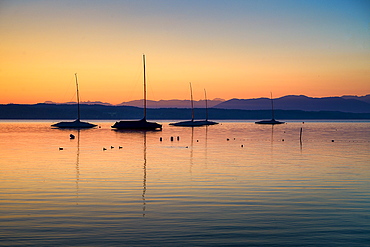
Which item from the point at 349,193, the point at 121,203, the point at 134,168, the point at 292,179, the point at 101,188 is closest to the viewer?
the point at 121,203

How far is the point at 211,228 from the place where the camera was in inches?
618

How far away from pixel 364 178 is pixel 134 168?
16.9 meters

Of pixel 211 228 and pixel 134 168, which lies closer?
pixel 211 228

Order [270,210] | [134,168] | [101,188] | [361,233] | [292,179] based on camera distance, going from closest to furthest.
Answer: [361,233] → [270,210] → [101,188] → [292,179] → [134,168]

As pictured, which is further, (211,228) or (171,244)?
(211,228)

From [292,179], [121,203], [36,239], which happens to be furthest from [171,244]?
[292,179]

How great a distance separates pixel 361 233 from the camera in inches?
594

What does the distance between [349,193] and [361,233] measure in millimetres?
8493

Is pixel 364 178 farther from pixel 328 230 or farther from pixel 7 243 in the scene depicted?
pixel 7 243

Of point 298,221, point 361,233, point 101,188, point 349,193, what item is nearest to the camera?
point 361,233

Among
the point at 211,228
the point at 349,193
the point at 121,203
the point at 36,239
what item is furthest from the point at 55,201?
the point at 349,193

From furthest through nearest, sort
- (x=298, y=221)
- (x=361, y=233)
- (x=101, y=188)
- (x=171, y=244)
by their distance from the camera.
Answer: (x=101, y=188) → (x=298, y=221) → (x=361, y=233) → (x=171, y=244)

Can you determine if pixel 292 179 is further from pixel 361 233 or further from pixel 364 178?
pixel 361 233

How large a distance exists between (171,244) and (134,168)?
2132 cm
